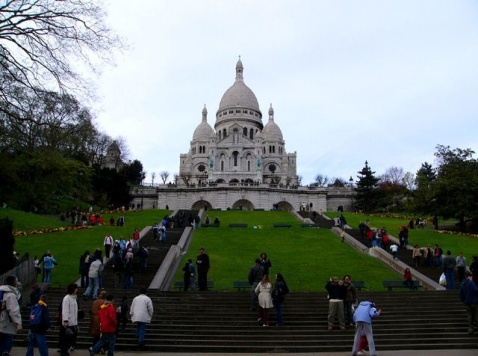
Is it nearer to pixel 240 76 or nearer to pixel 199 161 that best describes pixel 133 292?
pixel 199 161

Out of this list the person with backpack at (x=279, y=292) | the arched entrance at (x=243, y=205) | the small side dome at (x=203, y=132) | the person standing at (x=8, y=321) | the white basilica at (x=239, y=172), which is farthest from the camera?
the small side dome at (x=203, y=132)

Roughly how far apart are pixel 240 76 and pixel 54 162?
104 metres

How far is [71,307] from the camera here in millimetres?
11023

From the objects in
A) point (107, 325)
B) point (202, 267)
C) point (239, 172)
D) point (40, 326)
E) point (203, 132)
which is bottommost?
point (107, 325)

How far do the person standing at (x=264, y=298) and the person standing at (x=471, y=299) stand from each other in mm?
4776

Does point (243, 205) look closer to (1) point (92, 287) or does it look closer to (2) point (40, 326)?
(1) point (92, 287)

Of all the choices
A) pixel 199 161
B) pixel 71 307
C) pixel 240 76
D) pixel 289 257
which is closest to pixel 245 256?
pixel 289 257

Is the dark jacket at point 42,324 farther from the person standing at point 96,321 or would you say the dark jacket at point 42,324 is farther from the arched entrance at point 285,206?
the arched entrance at point 285,206

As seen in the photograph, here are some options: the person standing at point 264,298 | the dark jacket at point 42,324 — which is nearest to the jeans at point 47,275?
the person standing at point 264,298

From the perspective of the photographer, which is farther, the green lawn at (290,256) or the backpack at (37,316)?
the green lawn at (290,256)

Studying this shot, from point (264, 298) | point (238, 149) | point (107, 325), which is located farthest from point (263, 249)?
point (238, 149)

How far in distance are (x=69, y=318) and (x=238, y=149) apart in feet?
279

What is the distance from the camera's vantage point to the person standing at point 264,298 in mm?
14109

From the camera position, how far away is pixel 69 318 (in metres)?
11.0
